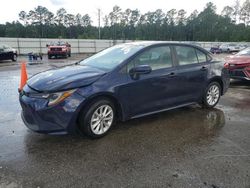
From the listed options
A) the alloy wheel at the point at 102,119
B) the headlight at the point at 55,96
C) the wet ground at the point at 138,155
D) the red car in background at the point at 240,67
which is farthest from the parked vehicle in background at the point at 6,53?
the alloy wheel at the point at 102,119

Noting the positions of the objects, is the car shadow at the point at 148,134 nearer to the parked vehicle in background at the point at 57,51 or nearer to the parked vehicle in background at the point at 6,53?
the parked vehicle in background at the point at 6,53

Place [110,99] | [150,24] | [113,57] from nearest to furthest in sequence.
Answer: [110,99]
[113,57]
[150,24]

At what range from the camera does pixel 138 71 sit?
4.27 meters

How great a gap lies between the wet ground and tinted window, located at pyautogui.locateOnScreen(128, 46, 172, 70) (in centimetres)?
115

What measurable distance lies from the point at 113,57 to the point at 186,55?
1710 mm

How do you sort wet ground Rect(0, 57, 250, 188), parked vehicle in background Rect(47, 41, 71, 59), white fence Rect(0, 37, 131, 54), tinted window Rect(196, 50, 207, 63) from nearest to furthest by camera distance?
wet ground Rect(0, 57, 250, 188) < tinted window Rect(196, 50, 207, 63) < parked vehicle in background Rect(47, 41, 71, 59) < white fence Rect(0, 37, 131, 54)

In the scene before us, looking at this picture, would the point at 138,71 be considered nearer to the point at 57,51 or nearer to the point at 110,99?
the point at 110,99

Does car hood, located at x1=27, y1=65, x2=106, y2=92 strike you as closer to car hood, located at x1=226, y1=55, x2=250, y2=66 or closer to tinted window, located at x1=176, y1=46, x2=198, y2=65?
tinted window, located at x1=176, y1=46, x2=198, y2=65

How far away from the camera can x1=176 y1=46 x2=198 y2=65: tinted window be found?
520 cm

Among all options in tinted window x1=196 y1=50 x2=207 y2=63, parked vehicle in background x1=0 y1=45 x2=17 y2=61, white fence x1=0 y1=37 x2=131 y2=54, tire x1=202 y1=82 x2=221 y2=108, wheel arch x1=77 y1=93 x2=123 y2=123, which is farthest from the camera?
white fence x1=0 y1=37 x2=131 y2=54

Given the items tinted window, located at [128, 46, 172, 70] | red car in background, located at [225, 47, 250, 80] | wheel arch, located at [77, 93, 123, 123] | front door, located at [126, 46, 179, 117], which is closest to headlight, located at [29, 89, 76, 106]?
wheel arch, located at [77, 93, 123, 123]

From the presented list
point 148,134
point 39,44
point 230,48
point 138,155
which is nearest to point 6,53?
point 39,44

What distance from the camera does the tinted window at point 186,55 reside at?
520 cm

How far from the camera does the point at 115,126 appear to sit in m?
4.68
